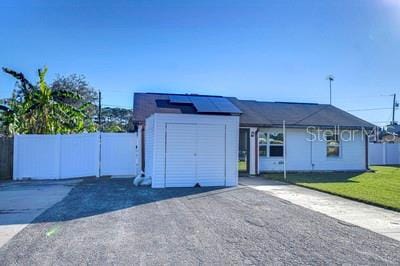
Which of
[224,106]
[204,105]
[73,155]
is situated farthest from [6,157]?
[224,106]

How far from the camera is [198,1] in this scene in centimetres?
1191

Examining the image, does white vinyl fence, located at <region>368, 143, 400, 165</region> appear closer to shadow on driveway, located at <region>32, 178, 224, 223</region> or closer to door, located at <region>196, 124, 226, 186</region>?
door, located at <region>196, 124, 226, 186</region>

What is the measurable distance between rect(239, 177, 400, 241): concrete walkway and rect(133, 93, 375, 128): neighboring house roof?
6078 millimetres

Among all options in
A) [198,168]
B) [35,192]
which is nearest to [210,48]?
[198,168]

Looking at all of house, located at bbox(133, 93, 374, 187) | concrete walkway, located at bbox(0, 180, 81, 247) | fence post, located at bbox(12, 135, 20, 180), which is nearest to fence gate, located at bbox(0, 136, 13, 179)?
fence post, located at bbox(12, 135, 20, 180)

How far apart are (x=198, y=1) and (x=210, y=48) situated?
10.8 ft

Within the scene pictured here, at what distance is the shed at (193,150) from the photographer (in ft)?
40.4

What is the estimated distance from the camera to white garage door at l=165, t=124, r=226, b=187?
12430 mm

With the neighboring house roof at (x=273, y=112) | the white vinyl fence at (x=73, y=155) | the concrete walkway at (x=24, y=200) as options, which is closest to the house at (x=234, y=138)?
the neighboring house roof at (x=273, y=112)

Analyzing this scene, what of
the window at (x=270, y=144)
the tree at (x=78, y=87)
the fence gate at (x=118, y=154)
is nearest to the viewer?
the fence gate at (x=118, y=154)

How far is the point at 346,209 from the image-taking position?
28.5 feet

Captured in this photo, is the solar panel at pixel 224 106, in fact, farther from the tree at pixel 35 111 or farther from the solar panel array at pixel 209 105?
the tree at pixel 35 111

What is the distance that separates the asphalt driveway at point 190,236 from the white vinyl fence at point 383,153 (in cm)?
2146

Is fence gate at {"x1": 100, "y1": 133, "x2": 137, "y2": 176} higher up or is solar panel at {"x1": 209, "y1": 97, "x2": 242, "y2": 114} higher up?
solar panel at {"x1": 209, "y1": 97, "x2": 242, "y2": 114}
